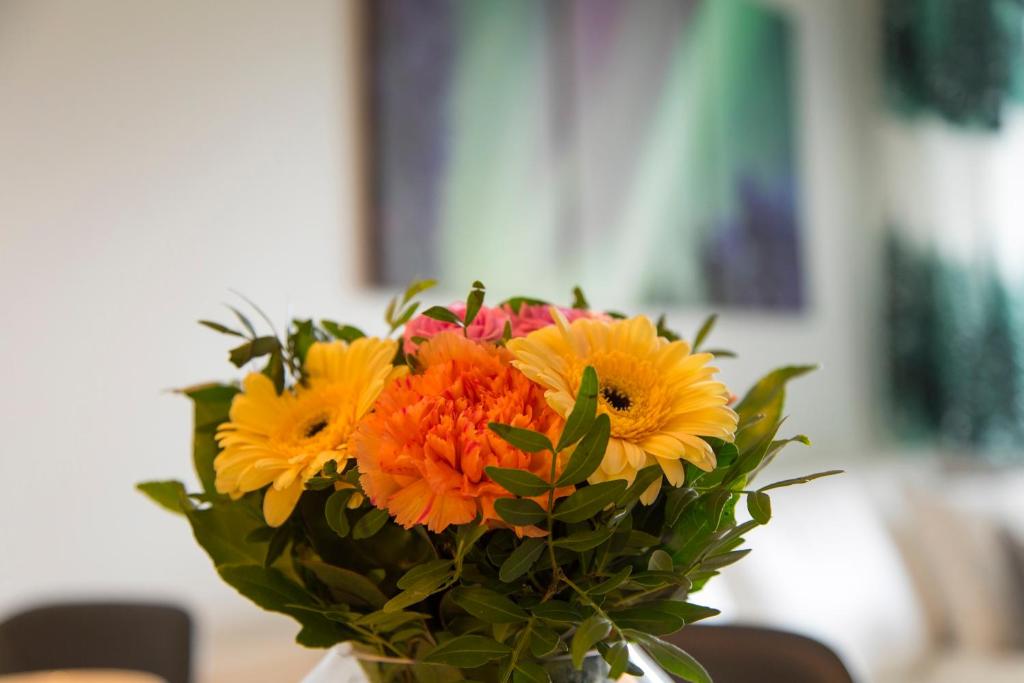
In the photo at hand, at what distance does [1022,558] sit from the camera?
8.69 ft

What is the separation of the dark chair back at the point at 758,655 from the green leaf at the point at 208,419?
0.55 metres

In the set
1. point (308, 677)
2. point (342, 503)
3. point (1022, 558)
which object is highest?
point (342, 503)

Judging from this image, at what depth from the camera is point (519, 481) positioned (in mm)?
500

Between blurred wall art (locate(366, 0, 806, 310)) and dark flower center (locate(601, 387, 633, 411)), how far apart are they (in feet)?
5.53

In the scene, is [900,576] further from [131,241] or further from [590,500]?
[590,500]

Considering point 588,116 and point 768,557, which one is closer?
point 768,557

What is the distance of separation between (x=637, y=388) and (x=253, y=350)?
0.79 ft

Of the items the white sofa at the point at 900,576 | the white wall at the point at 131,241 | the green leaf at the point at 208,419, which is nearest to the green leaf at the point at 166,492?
the green leaf at the point at 208,419

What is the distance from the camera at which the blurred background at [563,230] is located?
5.82 feet

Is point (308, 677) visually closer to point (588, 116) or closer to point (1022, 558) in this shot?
point (588, 116)

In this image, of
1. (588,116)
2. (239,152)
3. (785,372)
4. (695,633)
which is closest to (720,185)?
(588,116)

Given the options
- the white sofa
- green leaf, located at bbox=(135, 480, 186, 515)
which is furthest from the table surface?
the white sofa

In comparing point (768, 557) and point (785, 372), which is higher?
point (785, 372)

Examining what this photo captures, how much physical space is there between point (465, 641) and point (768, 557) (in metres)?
1.78
